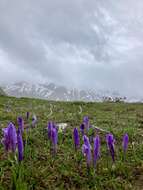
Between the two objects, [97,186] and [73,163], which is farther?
[73,163]

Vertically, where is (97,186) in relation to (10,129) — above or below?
below

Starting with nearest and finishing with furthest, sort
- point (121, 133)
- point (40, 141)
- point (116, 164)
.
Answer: point (116, 164), point (40, 141), point (121, 133)

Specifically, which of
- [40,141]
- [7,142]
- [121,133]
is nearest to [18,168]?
[7,142]

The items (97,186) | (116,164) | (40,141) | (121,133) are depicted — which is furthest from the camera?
(121,133)

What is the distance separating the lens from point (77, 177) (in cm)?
431

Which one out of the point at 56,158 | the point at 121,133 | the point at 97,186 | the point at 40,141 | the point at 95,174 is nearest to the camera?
the point at 97,186

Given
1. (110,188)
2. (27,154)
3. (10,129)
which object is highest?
(10,129)

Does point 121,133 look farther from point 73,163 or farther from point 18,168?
point 18,168

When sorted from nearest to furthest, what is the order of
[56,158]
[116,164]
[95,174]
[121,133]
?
[95,174]
[116,164]
[56,158]
[121,133]

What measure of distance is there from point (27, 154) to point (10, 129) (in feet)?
3.96

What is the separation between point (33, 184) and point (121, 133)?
3.47 metres

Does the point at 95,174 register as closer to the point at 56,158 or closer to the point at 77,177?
the point at 77,177

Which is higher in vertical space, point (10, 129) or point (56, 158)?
point (10, 129)

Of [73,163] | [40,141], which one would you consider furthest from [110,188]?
[40,141]
